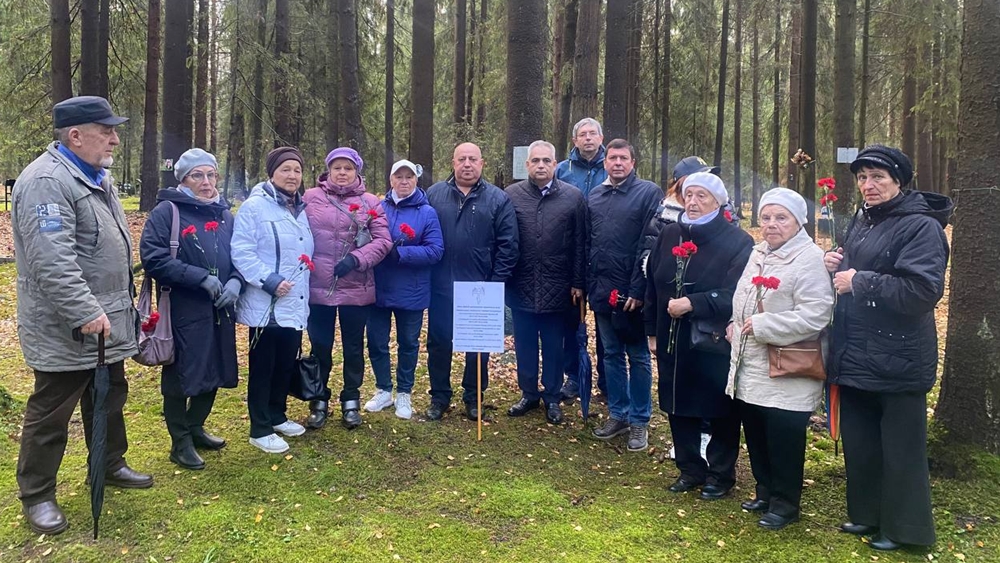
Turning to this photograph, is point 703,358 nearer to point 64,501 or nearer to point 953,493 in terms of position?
point 953,493

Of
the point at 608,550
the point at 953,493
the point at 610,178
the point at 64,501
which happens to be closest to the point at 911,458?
the point at 953,493

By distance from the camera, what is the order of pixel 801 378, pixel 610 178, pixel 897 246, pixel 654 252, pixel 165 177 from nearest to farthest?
pixel 897 246 < pixel 801 378 < pixel 654 252 < pixel 610 178 < pixel 165 177

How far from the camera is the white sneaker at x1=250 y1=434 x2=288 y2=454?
4.75 meters

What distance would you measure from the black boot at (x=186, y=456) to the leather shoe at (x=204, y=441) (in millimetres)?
246

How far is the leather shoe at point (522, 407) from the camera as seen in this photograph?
5.82 m

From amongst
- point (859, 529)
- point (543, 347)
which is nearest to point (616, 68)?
point (543, 347)

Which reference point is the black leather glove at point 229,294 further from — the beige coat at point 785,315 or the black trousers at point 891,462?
the black trousers at point 891,462

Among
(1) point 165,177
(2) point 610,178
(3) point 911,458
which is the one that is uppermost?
(1) point 165,177

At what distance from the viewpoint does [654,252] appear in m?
4.52

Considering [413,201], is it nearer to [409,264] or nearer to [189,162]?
[409,264]

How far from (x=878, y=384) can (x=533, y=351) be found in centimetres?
278

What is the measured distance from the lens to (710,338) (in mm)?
4133

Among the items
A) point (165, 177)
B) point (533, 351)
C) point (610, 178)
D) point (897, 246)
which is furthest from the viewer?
point (165, 177)

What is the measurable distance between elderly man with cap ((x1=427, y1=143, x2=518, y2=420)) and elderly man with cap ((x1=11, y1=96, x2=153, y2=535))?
2.40 m
